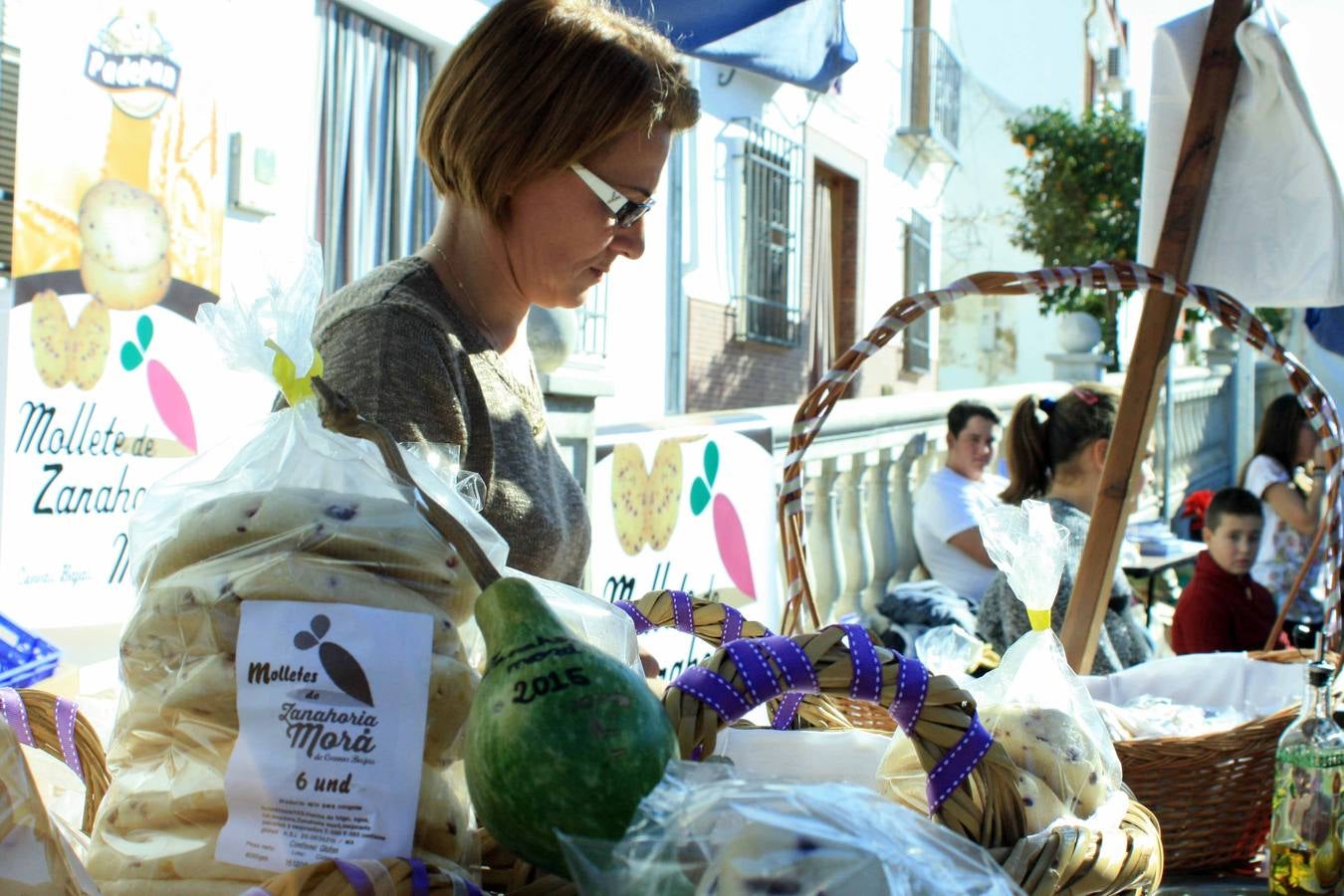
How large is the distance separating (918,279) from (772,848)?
1457 cm

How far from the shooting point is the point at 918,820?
61 cm

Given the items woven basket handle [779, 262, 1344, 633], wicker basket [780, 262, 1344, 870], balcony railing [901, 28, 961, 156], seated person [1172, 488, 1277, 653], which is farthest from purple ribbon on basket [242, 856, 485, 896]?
balcony railing [901, 28, 961, 156]

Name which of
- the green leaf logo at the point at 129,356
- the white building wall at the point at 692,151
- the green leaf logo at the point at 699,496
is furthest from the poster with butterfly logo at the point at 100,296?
the green leaf logo at the point at 699,496

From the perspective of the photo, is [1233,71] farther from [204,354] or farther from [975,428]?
[204,354]

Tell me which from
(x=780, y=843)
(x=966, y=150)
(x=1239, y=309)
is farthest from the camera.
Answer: (x=966, y=150)

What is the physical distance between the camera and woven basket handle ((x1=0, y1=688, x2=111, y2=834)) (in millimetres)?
A: 895

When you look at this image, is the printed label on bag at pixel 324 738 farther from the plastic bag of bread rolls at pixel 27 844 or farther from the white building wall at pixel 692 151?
the white building wall at pixel 692 151

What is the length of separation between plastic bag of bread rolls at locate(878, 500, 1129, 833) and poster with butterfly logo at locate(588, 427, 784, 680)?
204 centimetres

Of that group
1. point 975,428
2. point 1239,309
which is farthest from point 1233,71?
point 975,428

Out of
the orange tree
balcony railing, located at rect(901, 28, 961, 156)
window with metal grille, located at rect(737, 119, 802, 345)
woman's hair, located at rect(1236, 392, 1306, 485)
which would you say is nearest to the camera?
woman's hair, located at rect(1236, 392, 1306, 485)

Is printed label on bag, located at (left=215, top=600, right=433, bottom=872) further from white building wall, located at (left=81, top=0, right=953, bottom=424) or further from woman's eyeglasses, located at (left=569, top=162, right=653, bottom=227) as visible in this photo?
woman's eyeglasses, located at (left=569, top=162, right=653, bottom=227)

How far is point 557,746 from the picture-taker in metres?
0.58

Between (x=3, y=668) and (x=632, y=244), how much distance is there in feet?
3.40

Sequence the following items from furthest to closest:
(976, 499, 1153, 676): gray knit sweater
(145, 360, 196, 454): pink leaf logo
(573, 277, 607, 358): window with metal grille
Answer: (573, 277, 607, 358): window with metal grille → (145, 360, 196, 454): pink leaf logo → (976, 499, 1153, 676): gray knit sweater
